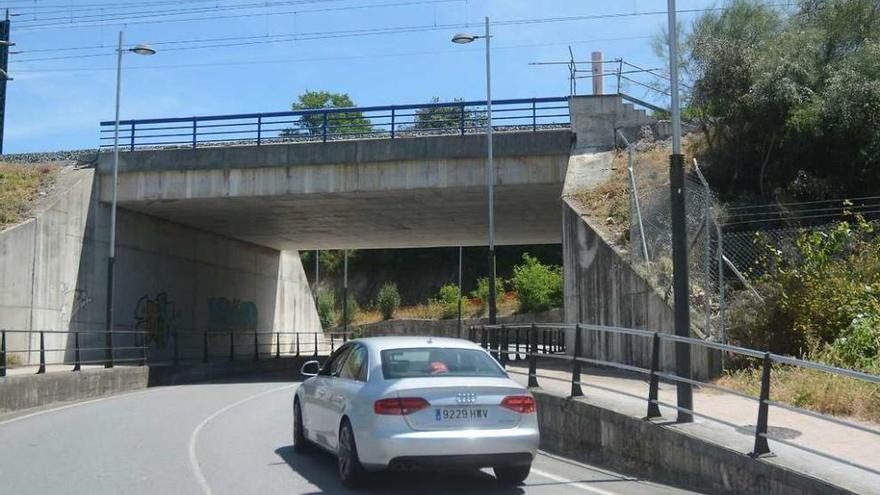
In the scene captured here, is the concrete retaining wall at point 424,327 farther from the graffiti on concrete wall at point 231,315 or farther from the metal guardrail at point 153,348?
the graffiti on concrete wall at point 231,315

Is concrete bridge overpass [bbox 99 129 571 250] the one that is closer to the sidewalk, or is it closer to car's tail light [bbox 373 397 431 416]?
the sidewalk

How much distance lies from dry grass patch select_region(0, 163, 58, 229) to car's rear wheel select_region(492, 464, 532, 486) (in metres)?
19.9

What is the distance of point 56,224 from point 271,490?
19.4 metres

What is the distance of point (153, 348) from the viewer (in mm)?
31078

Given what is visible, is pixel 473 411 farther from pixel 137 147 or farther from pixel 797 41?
pixel 137 147

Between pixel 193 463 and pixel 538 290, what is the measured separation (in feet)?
184

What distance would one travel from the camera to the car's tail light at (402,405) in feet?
27.3

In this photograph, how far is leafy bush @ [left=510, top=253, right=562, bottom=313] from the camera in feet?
216

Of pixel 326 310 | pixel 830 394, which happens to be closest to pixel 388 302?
pixel 326 310

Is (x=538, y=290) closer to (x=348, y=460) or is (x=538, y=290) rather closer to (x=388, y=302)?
(x=388, y=302)

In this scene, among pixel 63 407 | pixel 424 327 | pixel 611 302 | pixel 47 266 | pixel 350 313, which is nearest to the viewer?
pixel 63 407

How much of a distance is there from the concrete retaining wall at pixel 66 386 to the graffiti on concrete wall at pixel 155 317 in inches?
220

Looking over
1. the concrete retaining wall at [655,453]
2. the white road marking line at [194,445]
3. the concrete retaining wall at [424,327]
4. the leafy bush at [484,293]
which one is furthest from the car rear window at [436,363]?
the leafy bush at [484,293]

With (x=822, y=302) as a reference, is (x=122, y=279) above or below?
above
